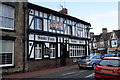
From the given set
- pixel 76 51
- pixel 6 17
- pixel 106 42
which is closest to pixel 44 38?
pixel 6 17

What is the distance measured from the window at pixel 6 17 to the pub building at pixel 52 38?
2.04 metres

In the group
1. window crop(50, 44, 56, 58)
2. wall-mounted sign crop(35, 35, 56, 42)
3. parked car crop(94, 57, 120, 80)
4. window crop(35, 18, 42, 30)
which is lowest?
parked car crop(94, 57, 120, 80)

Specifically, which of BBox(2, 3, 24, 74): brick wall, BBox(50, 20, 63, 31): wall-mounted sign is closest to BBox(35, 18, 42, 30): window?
BBox(50, 20, 63, 31): wall-mounted sign

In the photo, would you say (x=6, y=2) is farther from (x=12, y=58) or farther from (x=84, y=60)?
(x=84, y=60)

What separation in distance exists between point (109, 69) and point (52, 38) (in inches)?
458

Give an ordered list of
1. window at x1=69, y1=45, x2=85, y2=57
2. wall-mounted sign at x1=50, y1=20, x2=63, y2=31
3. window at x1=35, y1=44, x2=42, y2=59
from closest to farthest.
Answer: window at x1=35, y1=44, x2=42, y2=59 < wall-mounted sign at x1=50, y1=20, x2=63, y2=31 < window at x1=69, y1=45, x2=85, y2=57

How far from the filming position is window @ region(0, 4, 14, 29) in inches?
585

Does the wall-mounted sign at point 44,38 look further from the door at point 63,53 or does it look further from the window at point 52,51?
the door at point 63,53

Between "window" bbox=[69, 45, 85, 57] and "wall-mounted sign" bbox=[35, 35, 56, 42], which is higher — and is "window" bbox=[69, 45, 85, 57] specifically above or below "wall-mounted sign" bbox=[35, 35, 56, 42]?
below

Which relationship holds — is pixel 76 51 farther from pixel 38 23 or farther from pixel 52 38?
pixel 38 23

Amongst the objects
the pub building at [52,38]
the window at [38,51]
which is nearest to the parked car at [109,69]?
the pub building at [52,38]

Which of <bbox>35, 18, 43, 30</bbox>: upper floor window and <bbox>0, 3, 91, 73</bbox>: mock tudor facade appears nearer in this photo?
<bbox>0, 3, 91, 73</bbox>: mock tudor facade

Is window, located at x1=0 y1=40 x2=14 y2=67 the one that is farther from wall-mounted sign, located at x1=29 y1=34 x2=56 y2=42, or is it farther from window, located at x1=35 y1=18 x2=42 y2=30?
window, located at x1=35 y1=18 x2=42 y2=30

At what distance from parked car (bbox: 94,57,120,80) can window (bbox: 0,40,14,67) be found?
834 cm
